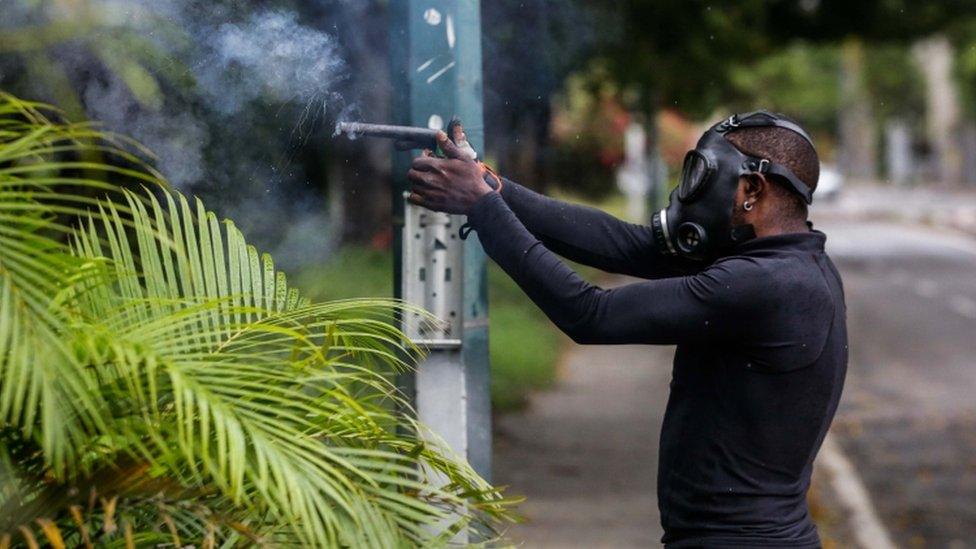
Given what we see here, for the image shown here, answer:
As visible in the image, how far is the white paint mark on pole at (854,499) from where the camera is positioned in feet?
26.2

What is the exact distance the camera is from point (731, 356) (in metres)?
3.04

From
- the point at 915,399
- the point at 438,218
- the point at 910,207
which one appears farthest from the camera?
the point at 910,207

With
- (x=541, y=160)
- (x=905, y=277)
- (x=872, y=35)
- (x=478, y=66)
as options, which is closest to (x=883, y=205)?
(x=905, y=277)

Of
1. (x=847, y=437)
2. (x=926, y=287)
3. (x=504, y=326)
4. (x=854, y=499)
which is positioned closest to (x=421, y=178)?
(x=854, y=499)

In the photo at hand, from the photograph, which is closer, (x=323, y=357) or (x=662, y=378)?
(x=323, y=357)

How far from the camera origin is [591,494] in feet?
29.3

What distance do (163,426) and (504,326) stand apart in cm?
1192

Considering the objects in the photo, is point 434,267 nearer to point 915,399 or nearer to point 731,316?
point 731,316

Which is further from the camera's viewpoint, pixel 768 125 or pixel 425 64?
pixel 425 64

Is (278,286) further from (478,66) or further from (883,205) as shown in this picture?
(883,205)

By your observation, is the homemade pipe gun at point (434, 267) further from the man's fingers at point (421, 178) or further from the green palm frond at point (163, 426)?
the green palm frond at point (163, 426)

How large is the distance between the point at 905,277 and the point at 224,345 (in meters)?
23.4

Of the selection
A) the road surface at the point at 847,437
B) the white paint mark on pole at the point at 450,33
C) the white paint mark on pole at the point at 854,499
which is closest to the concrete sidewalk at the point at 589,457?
the road surface at the point at 847,437

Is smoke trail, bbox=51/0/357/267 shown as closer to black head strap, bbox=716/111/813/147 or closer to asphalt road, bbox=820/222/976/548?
black head strap, bbox=716/111/813/147
